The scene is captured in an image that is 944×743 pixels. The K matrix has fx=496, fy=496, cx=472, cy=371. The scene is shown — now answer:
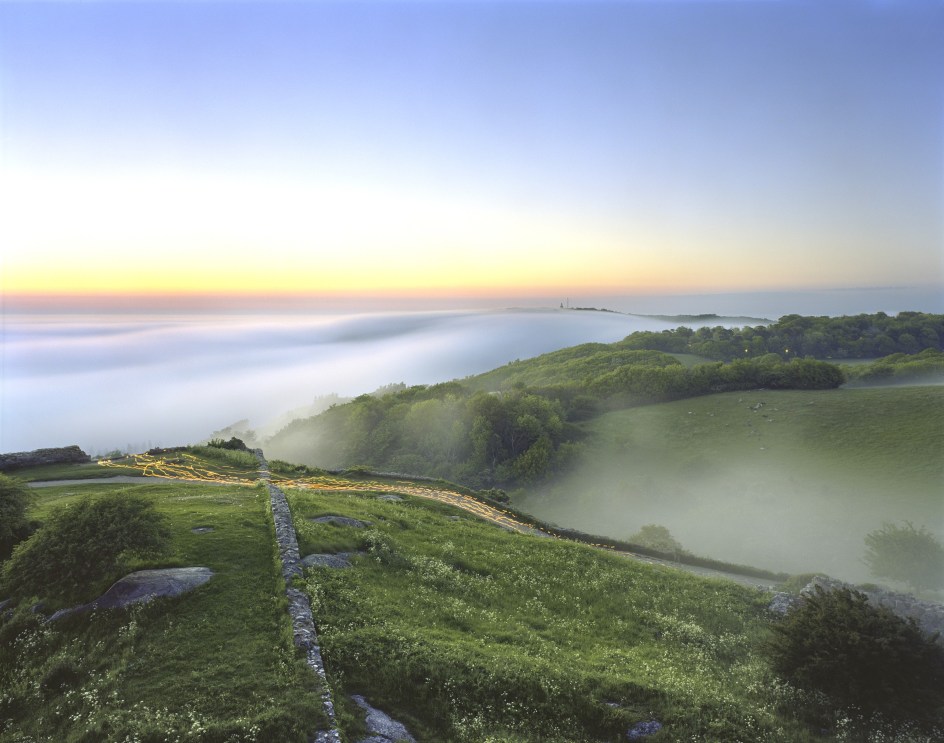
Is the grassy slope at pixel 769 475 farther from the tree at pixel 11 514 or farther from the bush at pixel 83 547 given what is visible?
the tree at pixel 11 514

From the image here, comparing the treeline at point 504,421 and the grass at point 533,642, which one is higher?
the grass at point 533,642

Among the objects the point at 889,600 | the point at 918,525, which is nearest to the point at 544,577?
the point at 889,600

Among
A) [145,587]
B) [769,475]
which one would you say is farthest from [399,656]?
[769,475]

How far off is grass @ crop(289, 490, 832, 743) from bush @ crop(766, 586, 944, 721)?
4.53ft

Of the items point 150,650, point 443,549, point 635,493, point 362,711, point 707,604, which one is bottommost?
point 635,493

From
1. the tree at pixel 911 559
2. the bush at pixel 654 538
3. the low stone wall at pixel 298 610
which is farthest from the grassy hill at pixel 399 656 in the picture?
the tree at pixel 911 559

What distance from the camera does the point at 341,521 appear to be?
27.0m

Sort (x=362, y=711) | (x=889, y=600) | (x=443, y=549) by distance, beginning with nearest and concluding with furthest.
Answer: (x=362, y=711), (x=889, y=600), (x=443, y=549)

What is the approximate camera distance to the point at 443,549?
86.4 ft

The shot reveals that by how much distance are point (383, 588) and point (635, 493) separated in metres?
60.3

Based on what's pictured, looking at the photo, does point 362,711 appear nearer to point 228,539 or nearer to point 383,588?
point 383,588

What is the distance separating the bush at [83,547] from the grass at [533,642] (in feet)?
21.0

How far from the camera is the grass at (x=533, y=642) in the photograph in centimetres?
1414

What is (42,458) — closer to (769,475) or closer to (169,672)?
(169,672)
